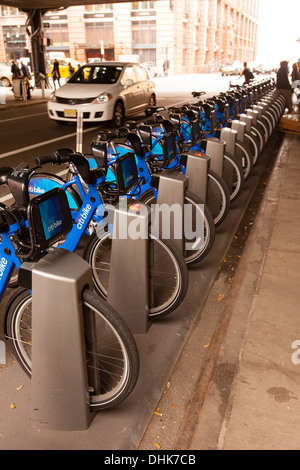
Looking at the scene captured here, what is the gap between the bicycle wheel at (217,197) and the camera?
4.43 meters

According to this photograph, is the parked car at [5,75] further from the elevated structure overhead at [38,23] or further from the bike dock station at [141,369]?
the bike dock station at [141,369]

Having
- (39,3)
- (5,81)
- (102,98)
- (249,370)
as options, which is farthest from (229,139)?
(5,81)

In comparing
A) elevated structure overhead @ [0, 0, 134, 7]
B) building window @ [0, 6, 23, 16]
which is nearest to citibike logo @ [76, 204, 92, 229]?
elevated structure overhead @ [0, 0, 134, 7]

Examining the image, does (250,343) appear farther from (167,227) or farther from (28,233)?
(28,233)

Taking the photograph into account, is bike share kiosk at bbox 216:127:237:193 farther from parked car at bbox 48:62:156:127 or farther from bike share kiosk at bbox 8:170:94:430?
parked car at bbox 48:62:156:127

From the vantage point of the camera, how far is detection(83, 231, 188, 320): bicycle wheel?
10.0ft

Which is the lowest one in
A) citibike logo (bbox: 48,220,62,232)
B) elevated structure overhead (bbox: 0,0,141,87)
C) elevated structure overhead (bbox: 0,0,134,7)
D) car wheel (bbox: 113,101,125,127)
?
car wheel (bbox: 113,101,125,127)

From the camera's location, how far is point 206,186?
4293mm

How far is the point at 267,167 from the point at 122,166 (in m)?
5.14

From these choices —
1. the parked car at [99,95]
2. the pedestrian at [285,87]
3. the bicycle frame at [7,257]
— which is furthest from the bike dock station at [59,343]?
the pedestrian at [285,87]

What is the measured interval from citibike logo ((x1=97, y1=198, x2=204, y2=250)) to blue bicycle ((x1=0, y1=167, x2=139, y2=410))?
1.44ft

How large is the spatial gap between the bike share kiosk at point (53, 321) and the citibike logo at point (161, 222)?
56 centimetres

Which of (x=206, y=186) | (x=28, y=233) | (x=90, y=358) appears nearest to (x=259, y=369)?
(x=90, y=358)

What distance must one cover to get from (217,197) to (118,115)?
317 inches
